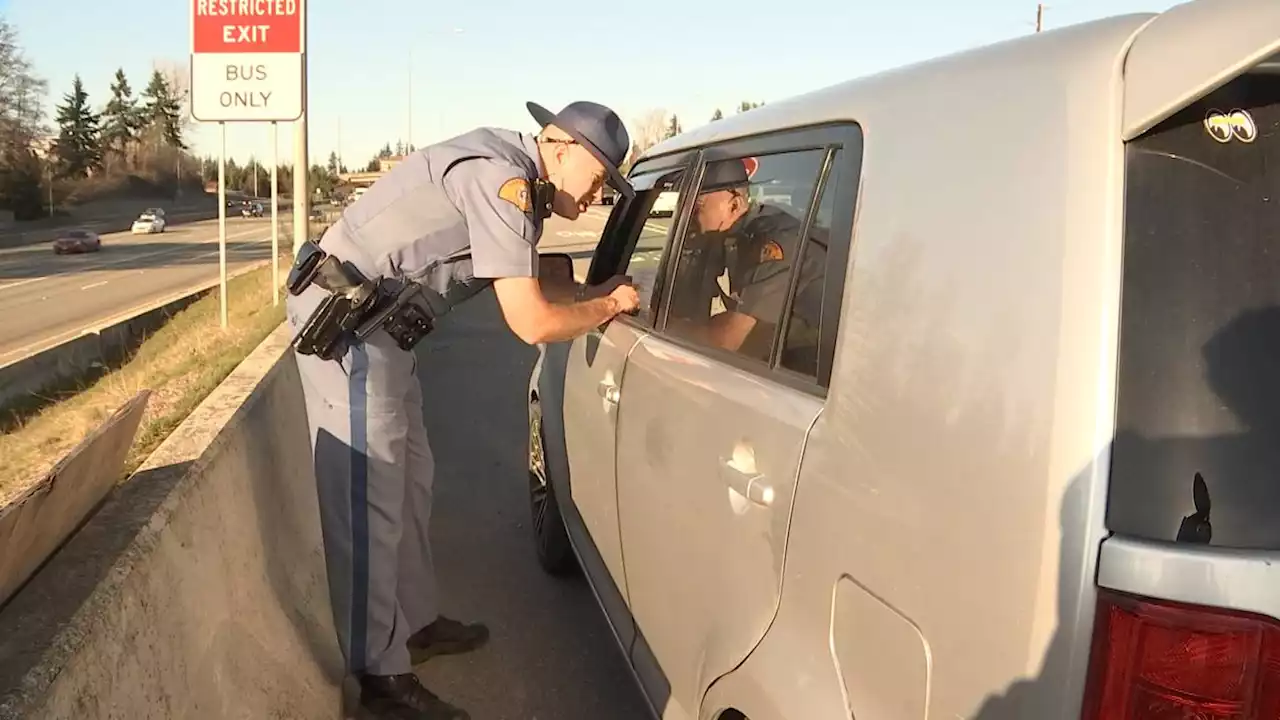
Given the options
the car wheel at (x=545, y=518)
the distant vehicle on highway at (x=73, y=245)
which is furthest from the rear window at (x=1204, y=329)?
the distant vehicle on highway at (x=73, y=245)

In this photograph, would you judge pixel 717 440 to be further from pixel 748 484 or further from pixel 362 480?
pixel 362 480

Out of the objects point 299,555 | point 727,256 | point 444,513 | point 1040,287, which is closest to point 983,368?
point 1040,287

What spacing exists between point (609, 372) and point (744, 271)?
76 cm

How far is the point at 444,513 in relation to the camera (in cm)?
548

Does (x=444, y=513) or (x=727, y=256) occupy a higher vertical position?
(x=727, y=256)

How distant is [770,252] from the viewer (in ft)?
7.85

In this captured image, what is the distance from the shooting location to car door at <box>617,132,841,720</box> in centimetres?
199

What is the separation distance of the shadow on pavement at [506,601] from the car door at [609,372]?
493 mm

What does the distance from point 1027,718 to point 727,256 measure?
1.54m

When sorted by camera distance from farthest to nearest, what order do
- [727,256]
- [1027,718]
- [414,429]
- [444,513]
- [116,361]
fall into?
1. [116,361]
2. [444,513]
3. [414,429]
4. [727,256]
5. [1027,718]

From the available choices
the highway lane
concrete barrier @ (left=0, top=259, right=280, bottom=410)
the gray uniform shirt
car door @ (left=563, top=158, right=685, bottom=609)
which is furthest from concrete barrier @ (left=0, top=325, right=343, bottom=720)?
concrete barrier @ (left=0, top=259, right=280, bottom=410)

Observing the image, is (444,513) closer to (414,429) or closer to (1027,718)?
(414,429)

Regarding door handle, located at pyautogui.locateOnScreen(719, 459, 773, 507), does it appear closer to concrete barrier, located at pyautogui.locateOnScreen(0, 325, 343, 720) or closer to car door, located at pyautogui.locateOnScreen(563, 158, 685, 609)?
car door, located at pyautogui.locateOnScreen(563, 158, 685, 609)

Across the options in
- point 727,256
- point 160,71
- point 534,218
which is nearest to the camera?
point 727,256
